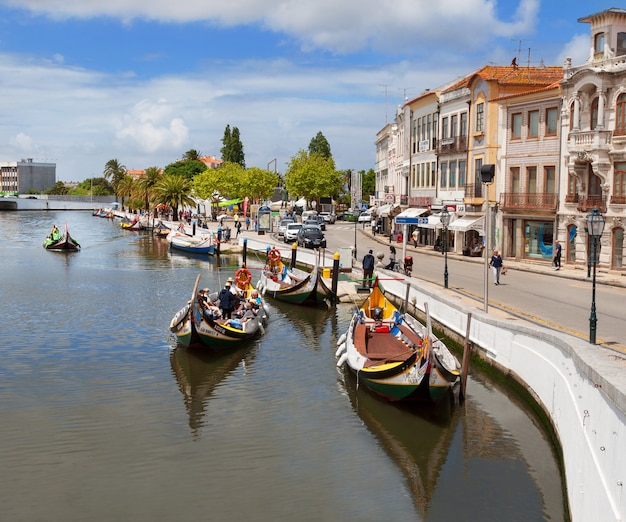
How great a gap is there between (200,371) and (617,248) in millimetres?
25220

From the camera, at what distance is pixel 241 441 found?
18.5 m

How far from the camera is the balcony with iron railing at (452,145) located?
181 ft

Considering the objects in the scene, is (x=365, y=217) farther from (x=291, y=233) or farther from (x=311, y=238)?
(x=311, y=238)

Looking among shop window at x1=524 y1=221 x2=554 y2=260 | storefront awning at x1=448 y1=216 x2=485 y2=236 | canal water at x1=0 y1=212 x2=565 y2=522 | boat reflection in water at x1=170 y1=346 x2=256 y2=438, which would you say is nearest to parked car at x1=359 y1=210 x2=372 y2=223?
storefront awning at x1=448 y1=216 x2=485 y2=236

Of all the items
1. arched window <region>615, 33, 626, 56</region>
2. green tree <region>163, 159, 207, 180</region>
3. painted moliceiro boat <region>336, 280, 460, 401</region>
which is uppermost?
green tree <region>163, 159, 207, 180</region>

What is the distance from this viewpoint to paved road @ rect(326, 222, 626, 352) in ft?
82.3

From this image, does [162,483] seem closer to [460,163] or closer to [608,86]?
[608,86]

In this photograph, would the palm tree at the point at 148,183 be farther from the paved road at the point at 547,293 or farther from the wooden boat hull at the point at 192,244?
the paved road at the point at 547,293

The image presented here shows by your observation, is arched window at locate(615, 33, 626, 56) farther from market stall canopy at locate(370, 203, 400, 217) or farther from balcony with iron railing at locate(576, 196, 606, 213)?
market stall canopy at locate(370, 203, 400, 217)

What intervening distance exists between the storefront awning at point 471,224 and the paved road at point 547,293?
2094mm

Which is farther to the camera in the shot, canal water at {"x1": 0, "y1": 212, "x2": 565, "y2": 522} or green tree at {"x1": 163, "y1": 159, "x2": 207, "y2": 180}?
green tree at {"x1": 163, "y1": 159, "x2": 207, "y2": 180}

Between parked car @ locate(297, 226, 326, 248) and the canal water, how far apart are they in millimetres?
30487

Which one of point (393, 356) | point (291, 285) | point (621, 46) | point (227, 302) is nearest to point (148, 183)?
point (291, 285)

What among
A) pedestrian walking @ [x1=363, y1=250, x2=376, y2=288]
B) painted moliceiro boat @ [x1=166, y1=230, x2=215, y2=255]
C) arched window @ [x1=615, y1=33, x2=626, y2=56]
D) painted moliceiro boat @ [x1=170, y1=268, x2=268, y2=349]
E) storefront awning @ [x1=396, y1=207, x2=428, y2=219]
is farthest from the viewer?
painted moliceiro boat @ [x1=166, y1=230, x2=215, y2=255]
